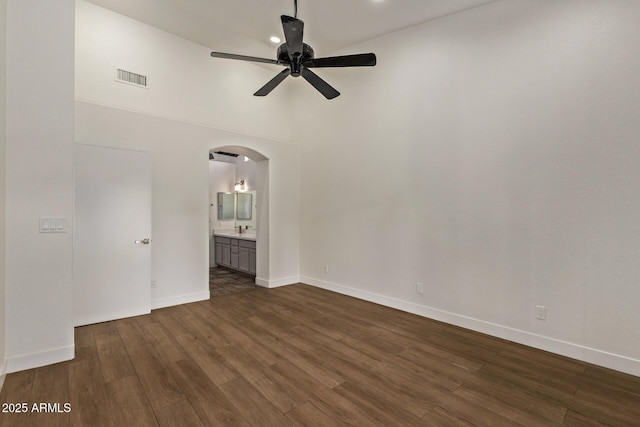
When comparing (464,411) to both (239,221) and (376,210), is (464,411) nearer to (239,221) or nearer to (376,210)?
(376,210)

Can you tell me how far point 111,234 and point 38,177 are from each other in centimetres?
116

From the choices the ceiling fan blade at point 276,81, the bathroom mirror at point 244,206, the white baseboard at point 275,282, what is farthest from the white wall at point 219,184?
the ceiling fan blade at point 276,81

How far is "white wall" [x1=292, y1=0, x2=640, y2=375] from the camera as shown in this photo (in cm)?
272

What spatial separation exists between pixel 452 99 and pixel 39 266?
15.5 feet

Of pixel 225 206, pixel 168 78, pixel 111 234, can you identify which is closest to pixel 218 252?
pixel 225 206

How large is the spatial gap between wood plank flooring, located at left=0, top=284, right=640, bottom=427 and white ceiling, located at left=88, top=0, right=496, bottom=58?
3.97 m

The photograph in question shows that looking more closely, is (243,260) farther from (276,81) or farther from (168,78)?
(276,81)

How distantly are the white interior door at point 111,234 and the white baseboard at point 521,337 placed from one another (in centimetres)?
323

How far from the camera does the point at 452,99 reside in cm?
373

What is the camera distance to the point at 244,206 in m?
7.70

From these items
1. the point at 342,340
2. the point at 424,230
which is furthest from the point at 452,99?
the point at 342,340

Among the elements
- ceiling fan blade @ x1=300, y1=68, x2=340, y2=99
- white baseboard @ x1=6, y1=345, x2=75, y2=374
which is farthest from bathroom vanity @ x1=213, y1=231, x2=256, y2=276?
ceiling fan blade @ x1=300, y1=68, x2=340, y2=99

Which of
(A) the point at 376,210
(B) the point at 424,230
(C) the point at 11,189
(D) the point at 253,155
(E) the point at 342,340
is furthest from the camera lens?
(D) the point at 253,155

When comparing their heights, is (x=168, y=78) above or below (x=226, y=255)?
above
